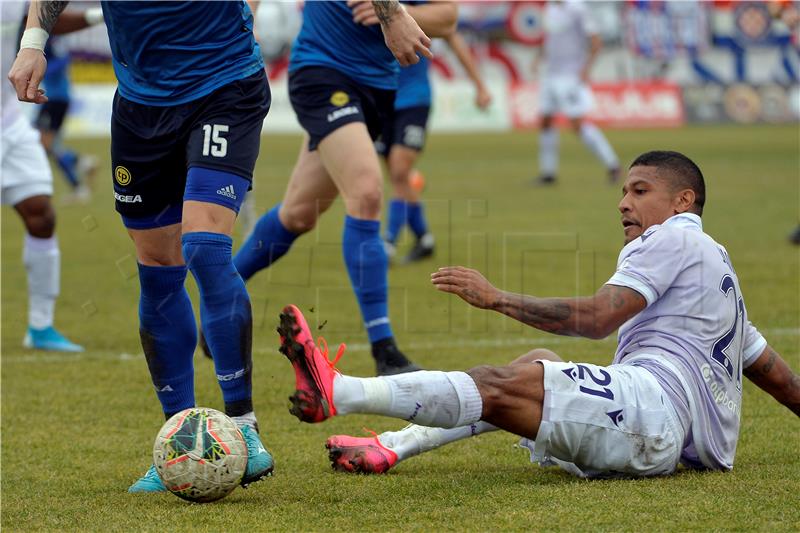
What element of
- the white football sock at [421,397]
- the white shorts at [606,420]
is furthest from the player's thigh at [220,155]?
the white shorts at [606,420]

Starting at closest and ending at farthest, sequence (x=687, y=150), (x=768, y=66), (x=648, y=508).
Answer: (x=648, y=508) < (x=687, y=150) < (x=768, y=66)

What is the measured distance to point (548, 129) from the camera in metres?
17.7

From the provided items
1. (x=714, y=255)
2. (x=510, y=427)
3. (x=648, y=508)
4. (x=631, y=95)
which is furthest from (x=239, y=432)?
(x=631, y=95)

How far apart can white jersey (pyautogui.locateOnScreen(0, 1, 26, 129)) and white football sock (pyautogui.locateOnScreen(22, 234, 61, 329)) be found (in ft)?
2.48

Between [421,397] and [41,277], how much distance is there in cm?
420

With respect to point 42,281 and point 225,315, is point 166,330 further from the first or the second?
point 42,281

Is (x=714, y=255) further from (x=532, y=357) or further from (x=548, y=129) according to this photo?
(x=548, y=129)

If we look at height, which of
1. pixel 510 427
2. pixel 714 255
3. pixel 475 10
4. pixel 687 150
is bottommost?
pixel 510 427

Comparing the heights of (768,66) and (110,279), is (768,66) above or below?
above

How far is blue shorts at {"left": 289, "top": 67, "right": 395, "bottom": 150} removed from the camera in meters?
6.01

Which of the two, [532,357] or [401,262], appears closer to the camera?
[532,357]

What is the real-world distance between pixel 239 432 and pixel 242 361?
35cm

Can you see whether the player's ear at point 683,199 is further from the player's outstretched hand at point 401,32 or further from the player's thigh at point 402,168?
the player's thigh at point 402,168

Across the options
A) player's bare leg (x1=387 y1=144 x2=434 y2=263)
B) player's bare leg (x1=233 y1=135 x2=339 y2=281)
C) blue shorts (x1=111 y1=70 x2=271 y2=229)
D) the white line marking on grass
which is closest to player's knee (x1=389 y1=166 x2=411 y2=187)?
player's bare leg (x1=387 y1=144 x2=434 y2=263)
